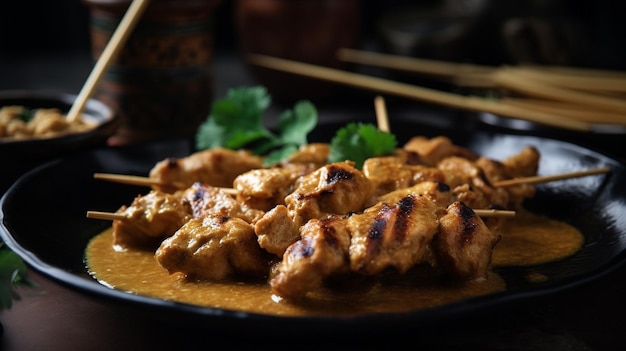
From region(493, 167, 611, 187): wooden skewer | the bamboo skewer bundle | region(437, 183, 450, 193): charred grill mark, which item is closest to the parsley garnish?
region(437, 183, 450, 193): charred grill mark

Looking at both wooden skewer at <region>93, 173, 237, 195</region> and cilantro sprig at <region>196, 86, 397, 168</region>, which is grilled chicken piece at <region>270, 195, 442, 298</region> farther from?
cilantro sprig at <region>196, 86, 397, 168</region>

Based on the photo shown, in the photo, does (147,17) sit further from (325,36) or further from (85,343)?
(85,343)

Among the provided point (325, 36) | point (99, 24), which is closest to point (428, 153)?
point (99, 24)

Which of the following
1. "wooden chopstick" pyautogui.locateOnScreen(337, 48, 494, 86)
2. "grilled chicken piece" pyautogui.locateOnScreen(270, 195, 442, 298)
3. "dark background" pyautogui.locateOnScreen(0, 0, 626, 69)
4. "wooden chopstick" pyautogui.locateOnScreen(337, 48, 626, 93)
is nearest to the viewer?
"grilled chicken piece" pyautogui.locateOnScreen(270, 195, 442, 298)

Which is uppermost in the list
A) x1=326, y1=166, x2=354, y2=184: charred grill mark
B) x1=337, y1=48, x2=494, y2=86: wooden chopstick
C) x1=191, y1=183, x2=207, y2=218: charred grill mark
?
x1=337, y1=48, x2=494, y2=86: wooden chopstick

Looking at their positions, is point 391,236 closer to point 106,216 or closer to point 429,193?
point 429,193
